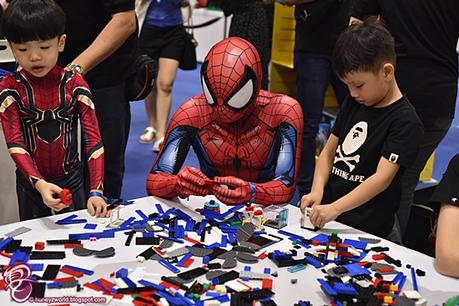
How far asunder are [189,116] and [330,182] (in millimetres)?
495

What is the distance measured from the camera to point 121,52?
7.50 feet

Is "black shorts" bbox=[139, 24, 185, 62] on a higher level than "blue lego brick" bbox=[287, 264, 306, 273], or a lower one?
higher

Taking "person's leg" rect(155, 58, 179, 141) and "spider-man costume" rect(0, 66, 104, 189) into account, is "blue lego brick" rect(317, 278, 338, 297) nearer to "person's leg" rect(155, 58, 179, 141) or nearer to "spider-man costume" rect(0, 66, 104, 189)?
"spider-man costume" rect(0, 66, 104, 189)

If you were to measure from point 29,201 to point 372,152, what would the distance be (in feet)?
3.52

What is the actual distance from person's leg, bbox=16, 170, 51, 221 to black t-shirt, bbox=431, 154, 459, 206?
1.18 m

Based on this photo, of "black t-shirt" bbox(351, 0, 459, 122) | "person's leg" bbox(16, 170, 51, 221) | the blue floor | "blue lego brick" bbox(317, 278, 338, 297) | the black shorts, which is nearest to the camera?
"blue lego brick" bbox(317, 278, 338, 297)

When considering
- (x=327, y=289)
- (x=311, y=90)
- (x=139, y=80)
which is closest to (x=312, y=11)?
(x=311, y=90)

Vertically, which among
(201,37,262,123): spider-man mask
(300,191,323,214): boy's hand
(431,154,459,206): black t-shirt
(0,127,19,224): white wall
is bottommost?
(0,127,19,224): white wall

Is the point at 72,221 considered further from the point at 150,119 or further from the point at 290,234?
the point at 150,119

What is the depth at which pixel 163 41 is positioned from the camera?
170 inches

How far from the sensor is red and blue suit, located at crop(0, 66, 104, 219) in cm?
178

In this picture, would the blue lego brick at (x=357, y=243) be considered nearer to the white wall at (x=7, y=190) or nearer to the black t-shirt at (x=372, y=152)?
the black t-shirt at (x=372, y=152)

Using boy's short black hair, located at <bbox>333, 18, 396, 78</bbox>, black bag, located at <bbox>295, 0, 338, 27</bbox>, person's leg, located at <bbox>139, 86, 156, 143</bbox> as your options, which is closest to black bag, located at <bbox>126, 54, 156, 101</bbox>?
boy's short black hair, located at <bbox>333, 18, 396, 78</bbox>

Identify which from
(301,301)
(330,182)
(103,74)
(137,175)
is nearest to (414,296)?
(301,301)
